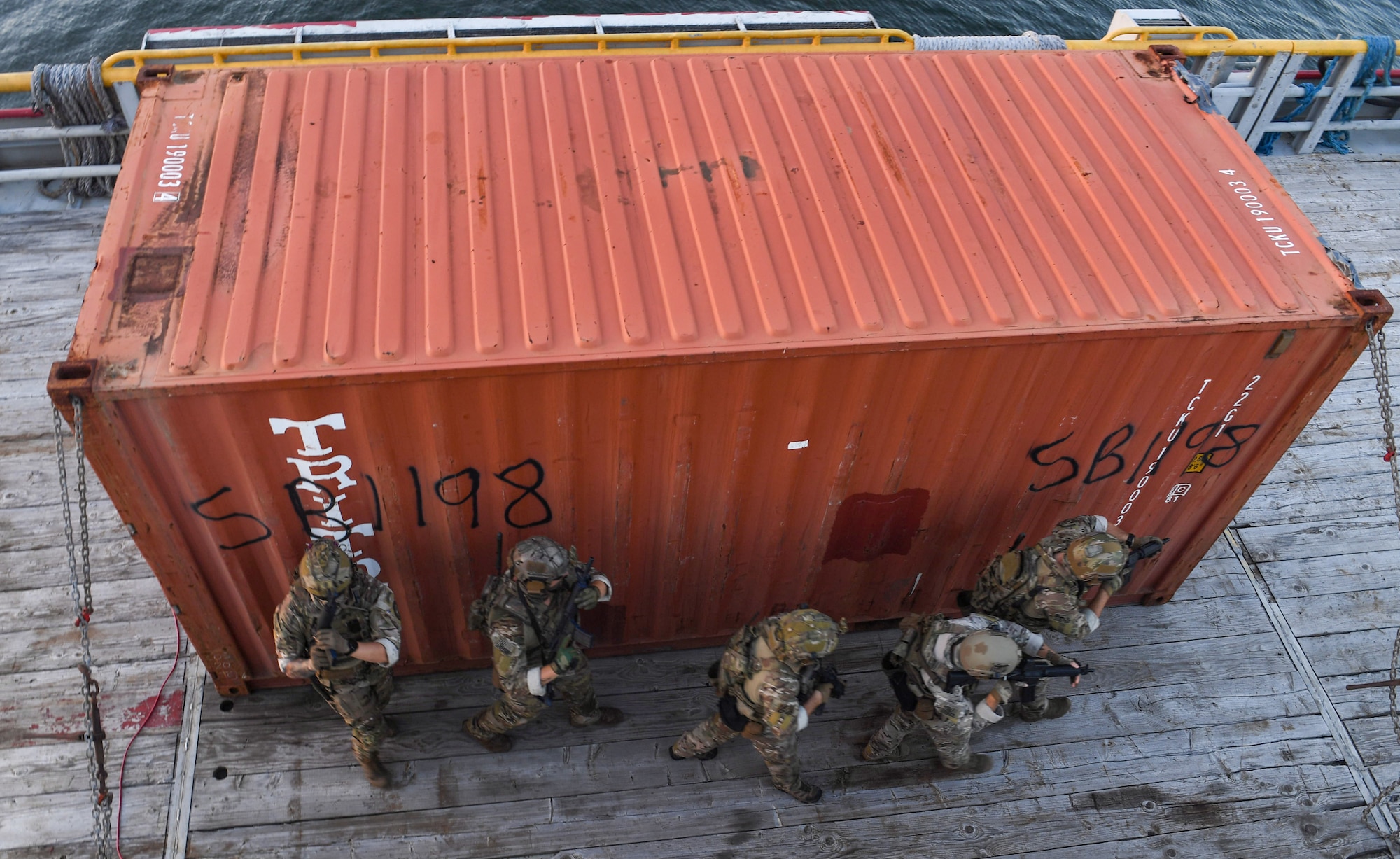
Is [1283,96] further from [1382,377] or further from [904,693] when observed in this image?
[904,693]

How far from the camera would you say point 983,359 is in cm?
425

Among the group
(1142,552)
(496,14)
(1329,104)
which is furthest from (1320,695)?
(496,14)

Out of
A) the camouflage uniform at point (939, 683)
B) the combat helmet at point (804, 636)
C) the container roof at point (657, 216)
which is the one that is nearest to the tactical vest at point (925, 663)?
the camouflage uniform at point (939, 683)

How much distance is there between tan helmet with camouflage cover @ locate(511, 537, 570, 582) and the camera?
4219mm

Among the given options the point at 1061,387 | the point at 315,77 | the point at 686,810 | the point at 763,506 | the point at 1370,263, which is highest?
the point at 315,77

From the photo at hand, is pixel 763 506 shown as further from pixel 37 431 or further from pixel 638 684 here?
pixel 37 431

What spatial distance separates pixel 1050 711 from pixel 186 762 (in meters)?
5.28

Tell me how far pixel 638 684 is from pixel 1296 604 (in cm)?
486

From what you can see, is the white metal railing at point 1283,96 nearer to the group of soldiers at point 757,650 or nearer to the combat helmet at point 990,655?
the group of soldiers at point 757,650

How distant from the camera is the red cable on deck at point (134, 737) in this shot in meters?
4.70

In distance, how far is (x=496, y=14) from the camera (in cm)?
1596

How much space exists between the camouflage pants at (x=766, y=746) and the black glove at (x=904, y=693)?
2.29ft

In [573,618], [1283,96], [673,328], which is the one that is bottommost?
[573,618]

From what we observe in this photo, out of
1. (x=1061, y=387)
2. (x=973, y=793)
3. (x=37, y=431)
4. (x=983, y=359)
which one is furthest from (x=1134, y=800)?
(x=37, y=431)
